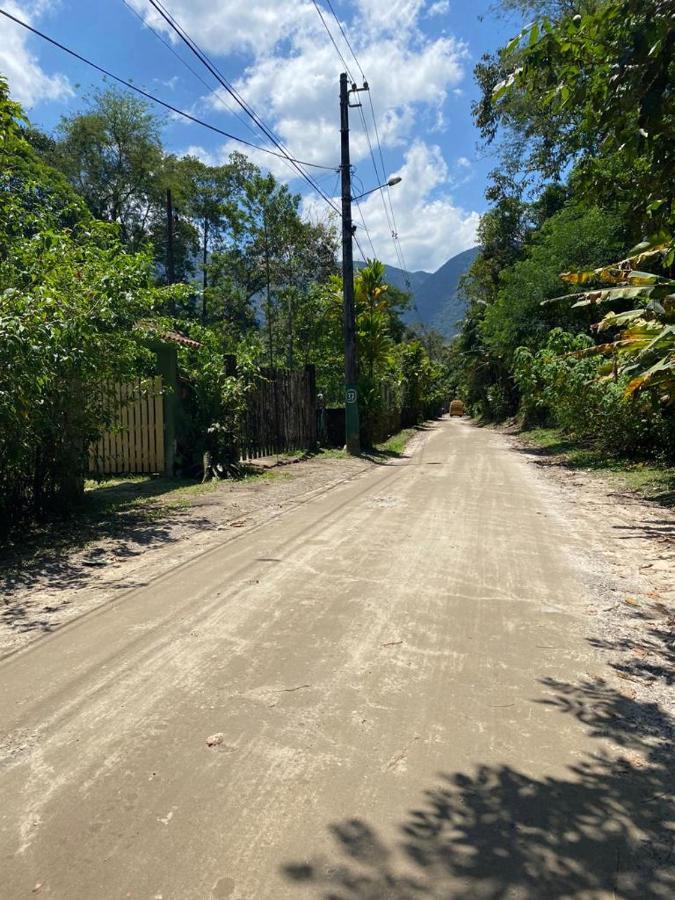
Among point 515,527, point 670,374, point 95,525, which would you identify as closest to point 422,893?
point 515,527

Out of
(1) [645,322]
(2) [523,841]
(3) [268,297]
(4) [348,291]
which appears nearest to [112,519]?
(2) [523,841]

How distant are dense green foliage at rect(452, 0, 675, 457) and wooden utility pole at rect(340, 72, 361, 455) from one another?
4.12m

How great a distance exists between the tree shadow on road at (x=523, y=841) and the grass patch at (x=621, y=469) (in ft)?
24.1

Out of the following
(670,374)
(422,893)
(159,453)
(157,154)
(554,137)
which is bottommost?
(422,893)

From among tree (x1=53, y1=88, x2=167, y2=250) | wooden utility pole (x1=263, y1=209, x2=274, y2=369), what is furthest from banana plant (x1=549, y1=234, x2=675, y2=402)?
tree (x1=53, y1=88, x2=167, y2=250)

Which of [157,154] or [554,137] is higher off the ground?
[157,154]

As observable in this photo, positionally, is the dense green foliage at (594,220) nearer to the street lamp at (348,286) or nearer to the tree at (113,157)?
the street lamp at (348,286)

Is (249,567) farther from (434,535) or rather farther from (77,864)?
(77,864)

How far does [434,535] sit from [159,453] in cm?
664

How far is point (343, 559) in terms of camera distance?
5926 mm

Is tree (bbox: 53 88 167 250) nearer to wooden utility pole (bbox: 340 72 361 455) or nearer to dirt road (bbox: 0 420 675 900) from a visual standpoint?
wooden utility pole (bbox: 340 72 361 455)

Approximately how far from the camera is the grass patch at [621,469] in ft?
32.7

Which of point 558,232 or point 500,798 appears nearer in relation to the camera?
point 500,798

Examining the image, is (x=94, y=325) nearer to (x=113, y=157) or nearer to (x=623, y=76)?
(x=623, y=76)
